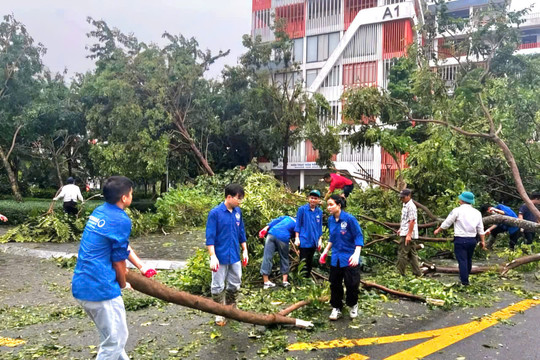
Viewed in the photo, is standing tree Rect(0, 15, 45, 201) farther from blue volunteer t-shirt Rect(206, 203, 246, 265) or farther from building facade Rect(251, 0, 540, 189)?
A: blue volunteer t-shirt Rect(206, 203, 246, 265)

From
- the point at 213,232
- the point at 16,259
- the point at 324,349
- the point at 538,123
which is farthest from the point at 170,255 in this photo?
the point at 538,123

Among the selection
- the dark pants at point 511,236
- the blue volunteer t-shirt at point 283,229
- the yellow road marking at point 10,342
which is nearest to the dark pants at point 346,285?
the blue volunteer t-shirt at point 283,229

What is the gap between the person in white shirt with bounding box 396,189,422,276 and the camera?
748cm

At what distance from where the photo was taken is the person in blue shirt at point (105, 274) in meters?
3.17

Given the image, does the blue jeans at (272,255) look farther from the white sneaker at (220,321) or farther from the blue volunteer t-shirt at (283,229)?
the white sneaker at (220,321)

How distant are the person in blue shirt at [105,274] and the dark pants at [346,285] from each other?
8.88ft

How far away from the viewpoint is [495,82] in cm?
1411

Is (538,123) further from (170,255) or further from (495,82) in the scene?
(170,255)

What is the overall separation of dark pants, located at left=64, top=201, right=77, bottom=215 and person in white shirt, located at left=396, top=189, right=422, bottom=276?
908 centimetres

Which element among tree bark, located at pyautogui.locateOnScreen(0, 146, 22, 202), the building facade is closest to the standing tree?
tree bark, located at pyautogui.locateOnScreen(0, 146, 22, 202)

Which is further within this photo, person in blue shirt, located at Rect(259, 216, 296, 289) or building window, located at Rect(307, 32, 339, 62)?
building window, located at Rect(307, 32, 339, 62)

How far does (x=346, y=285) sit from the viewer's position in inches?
205

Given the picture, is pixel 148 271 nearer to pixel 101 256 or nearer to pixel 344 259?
pixel 101 256

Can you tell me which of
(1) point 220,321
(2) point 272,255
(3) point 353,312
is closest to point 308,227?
(2) point 272,255
